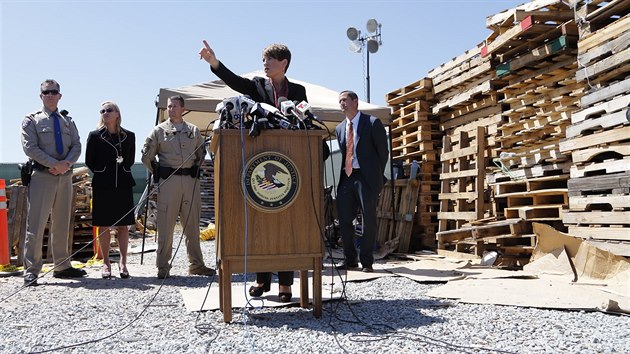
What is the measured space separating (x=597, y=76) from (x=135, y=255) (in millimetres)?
6924

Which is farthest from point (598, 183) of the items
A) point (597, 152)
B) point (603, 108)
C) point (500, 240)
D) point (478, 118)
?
point (478, 118)

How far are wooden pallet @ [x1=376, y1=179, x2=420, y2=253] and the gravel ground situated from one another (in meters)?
4.36

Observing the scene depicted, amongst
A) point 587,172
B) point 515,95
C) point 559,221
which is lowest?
point 559,221

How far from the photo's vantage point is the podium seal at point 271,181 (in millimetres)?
3729

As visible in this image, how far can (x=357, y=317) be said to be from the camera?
3934mm

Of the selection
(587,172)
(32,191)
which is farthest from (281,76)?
(587,172)

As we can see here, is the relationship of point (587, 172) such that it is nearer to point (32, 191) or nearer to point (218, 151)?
point (218, 151)

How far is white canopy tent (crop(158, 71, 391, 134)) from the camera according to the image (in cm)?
808

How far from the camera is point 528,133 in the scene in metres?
7.68

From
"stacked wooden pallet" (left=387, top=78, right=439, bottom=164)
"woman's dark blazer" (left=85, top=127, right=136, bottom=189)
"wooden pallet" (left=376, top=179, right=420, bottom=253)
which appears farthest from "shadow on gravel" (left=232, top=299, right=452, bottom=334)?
"stacked wooden pallet" (left=387, top=78, right=439, bottom=164)

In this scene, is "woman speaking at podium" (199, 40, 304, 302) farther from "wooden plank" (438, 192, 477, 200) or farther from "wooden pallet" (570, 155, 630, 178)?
"wooden plank" (438, 192, 477, 200)

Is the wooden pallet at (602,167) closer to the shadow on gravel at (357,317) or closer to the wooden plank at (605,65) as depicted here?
the wooden plank at (605,65)

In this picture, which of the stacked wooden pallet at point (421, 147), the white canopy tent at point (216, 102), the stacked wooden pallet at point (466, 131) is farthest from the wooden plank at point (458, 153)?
the white canopy tent at point (216, 102)

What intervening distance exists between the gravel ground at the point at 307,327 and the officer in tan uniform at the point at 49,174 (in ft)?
3.42
